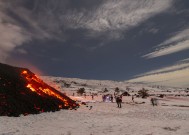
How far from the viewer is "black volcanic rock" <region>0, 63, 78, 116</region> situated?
81.5ft

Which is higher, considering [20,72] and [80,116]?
[20,72]

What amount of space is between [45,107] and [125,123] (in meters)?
10.3

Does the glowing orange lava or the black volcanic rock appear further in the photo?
the glowing orange lava

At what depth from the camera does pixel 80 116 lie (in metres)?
25.6

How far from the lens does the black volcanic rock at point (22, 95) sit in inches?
977

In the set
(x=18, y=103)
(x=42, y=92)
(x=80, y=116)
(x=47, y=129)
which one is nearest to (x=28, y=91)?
(x=42, y=92)

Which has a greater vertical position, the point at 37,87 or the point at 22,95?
the point at 37,87

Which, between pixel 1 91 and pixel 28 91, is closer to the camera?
pixel 1 91

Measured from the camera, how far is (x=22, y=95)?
2848 cm

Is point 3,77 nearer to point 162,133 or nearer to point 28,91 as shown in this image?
point 28,91

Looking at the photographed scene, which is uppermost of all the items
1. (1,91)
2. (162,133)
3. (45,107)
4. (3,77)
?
(3,77)

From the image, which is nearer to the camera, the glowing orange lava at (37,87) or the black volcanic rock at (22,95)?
the black volcanic rock at (22,95)

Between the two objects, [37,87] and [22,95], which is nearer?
[22,95]

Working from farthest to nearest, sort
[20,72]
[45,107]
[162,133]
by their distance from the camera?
1. [20,72]
2. [45,107]
3. [162,133]
